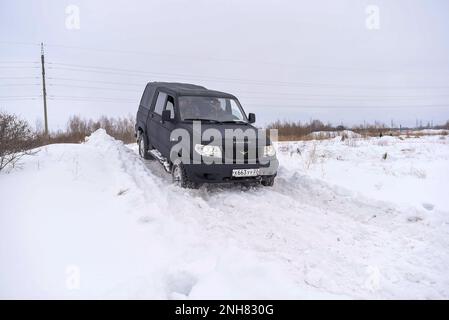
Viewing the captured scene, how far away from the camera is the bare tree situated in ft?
23.8

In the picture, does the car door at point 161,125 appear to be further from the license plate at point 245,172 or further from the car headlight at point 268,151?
the car headlight at point 268,151

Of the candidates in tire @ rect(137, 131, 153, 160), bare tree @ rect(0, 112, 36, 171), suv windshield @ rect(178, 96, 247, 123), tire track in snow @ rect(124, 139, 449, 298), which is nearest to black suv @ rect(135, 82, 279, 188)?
suv windshield @ rect(178, 96, 247, 123)

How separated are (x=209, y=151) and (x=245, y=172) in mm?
791

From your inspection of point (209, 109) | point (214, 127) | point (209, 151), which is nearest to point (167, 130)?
point (209, 109)

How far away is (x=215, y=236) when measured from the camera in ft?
14.5

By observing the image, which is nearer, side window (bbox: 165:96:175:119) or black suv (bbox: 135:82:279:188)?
black suv (bbox: 135:82:279:188)

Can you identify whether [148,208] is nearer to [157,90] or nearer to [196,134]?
[196,134]

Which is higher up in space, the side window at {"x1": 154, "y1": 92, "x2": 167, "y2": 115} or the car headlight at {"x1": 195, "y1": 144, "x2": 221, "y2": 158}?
the side window at {"x1": 154, "y1": 92, "x2": 167, "y2": 115}

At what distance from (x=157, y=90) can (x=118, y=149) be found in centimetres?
252

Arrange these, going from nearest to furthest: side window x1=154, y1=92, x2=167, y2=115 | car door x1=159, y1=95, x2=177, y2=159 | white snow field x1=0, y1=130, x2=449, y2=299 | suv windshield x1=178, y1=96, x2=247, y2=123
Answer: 1. white snow field x1=0, y1=130, x2=449, y2=299
2. car door x1=159, y1=95, x2=177, y2=159
3. suv windshield x1=178, y1=96, x2=247, y2=123
4. side window x1=154, y1=92, x2=167, y2=115

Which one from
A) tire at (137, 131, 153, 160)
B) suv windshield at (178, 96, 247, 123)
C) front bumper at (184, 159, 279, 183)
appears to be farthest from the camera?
tire at (137, 131, 153, 160)

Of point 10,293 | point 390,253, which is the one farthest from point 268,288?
point 10,293

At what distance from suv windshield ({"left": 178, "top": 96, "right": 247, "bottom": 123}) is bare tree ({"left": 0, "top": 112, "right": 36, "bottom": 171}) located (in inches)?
148

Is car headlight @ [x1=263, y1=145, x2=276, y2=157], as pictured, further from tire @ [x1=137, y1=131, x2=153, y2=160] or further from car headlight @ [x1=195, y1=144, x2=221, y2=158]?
tire @ [x1=137, y1=131, x2=153, y2=160]
